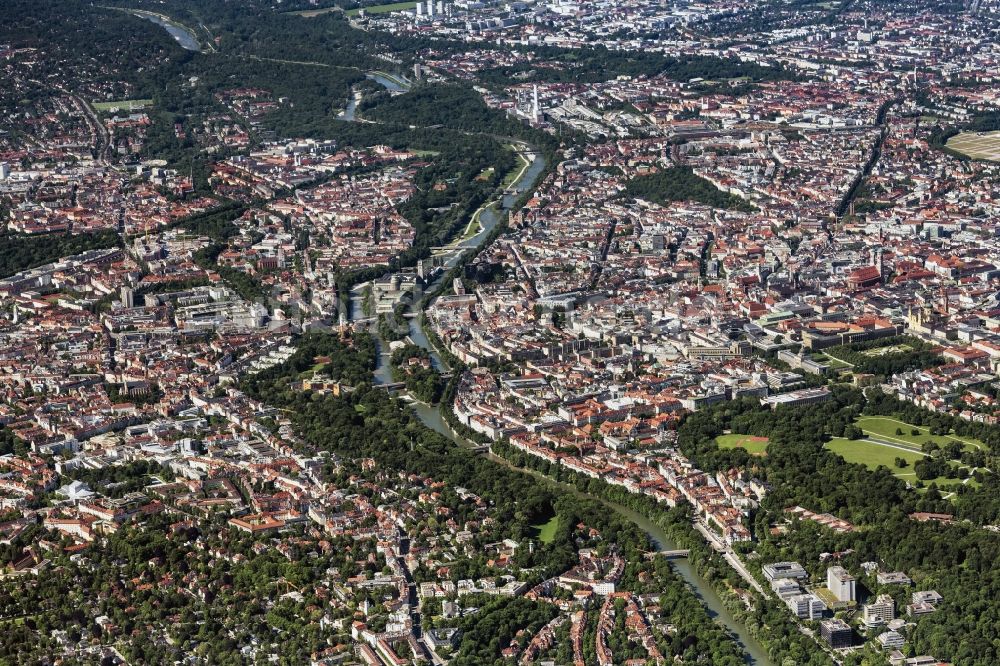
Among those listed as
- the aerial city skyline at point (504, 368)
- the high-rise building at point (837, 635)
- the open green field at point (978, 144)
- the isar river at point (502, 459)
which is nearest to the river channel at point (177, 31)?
the aerial city skyline at point (504, 368)

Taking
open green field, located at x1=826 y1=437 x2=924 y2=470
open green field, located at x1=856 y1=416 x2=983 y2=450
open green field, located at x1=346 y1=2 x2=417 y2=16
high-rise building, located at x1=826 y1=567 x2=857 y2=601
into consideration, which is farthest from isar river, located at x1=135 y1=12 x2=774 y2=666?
open green field, located at x1=346 y1=2 x2=417 y2=16

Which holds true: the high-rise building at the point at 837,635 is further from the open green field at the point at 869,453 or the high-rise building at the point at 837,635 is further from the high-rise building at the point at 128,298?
the high-rise building at the point at 128,298

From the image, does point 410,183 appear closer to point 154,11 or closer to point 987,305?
point 987,305

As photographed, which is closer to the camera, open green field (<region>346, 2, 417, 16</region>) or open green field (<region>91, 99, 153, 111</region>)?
open green field (<region>91, 99, 153, 111</region>)

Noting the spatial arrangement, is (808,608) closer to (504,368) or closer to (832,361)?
(832,361)

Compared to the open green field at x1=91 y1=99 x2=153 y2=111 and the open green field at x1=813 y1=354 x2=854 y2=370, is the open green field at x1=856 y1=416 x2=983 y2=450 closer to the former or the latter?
the open green field at x1=813 y1=354 x2=854 y2=370

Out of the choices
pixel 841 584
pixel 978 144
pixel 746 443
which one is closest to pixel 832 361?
pixel 746 443

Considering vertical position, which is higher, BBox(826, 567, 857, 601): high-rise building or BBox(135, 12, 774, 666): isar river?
BBox(826, 567, 857, 601): high-rise building
